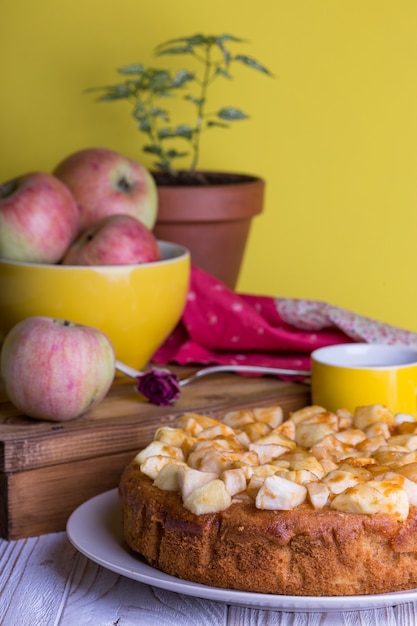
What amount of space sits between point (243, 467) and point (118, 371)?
0.45m

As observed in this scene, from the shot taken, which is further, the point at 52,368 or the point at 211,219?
the point at 211,219

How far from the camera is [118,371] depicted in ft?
4.07

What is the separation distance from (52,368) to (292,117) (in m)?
1.06

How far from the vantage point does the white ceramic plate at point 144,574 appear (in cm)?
75

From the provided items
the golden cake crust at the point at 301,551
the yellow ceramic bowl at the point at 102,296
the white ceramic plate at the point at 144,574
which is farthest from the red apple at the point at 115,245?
the golden cake crust at the point at 301,551

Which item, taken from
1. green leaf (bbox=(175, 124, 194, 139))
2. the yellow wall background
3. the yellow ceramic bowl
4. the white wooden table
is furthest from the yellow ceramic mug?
the yellow wall background

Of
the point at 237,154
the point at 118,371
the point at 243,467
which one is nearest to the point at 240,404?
the point at 118,371

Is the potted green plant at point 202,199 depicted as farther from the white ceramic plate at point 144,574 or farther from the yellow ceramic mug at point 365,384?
the white ceramic plate at point 144,574

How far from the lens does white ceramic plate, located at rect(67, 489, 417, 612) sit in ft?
2.45

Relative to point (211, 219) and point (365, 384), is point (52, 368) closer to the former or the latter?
point (365, 384)

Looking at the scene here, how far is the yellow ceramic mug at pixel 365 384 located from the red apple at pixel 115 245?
0.24m

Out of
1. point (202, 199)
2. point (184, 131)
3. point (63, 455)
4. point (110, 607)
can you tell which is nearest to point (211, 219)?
point (202, 199)

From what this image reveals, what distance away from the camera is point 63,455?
3.31 ft

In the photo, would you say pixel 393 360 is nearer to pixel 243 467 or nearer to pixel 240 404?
pixel 240 404
